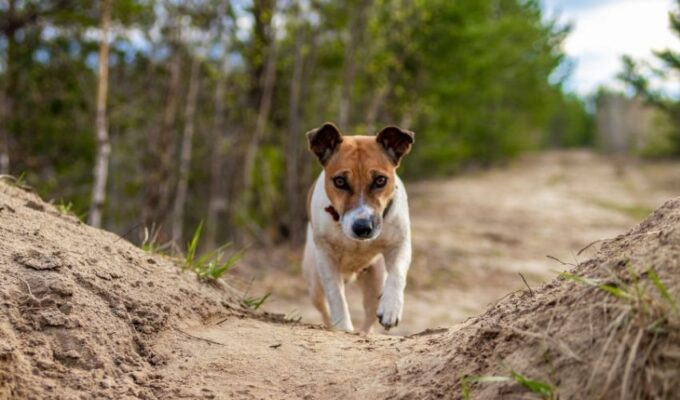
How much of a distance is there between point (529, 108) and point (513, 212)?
23.5 m

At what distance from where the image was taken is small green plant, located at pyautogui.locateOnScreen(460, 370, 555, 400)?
2.73 meters

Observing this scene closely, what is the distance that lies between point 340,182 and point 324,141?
51 centimetres

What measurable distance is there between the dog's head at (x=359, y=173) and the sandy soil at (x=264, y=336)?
2.80 ft

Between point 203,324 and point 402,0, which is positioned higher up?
point 402,0

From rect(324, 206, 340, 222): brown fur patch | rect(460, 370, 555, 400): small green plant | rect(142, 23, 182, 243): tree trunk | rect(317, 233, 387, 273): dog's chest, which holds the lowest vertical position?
rect(460, 370, 555, 400): small green plant

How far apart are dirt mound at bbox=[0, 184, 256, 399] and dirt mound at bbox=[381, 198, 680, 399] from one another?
139 cm

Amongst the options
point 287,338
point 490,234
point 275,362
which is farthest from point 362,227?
point 490,234

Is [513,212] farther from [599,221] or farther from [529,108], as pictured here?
[529,108]

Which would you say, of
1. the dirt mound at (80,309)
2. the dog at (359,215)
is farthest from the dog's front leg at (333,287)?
the dirt mound at (80,309)

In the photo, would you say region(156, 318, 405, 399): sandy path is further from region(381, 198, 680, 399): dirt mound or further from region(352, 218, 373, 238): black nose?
region(352, 218, 373, 238): black nose

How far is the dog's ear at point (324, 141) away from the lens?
18.6 feet

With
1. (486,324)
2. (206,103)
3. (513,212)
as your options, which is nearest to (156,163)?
(206,103)

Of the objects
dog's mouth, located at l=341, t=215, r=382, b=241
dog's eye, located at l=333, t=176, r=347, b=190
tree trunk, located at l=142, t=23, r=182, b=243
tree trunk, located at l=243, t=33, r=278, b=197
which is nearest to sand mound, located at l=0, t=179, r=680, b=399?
dog's mouth, located at l=341, t=215, r=382, b=241

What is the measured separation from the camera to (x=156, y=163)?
1476 centimetres
